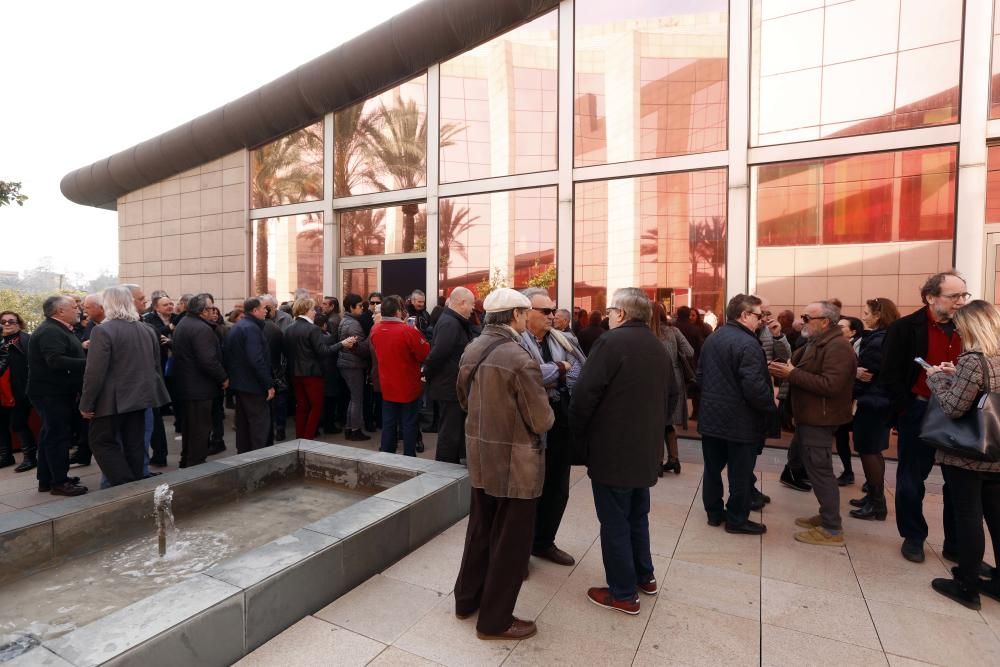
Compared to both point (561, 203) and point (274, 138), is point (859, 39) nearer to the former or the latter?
point (561, 203)

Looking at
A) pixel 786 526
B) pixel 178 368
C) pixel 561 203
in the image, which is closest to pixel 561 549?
pixel 786 526

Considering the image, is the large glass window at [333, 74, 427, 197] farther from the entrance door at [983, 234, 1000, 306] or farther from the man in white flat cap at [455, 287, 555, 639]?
the entrance door at [983, 234, 1000, 306]

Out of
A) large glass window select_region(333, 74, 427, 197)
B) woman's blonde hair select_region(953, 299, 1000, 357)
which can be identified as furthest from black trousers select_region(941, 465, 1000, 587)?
large glass window select_region(333, 74, 427, 197)

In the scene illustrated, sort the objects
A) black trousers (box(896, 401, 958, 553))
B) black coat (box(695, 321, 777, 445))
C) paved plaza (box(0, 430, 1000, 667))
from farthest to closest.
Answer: black coat (box(695, 321, 777, 445)) → black trousers (box(896, 401, 958, 553)) → paved plaza (box(0, 430, 1000, 667))

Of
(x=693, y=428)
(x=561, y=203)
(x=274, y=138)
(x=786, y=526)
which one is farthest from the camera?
(x=274, y=138)

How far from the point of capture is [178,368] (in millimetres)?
5715

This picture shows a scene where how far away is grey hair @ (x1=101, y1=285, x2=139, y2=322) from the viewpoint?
4.88 m

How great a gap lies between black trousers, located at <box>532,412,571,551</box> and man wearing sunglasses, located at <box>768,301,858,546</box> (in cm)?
199

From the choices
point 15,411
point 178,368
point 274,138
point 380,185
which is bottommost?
point 15,411

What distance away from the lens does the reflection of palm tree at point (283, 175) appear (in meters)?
12.2

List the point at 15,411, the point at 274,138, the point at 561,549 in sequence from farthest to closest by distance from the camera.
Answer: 1. the point at 274,138
2. the point at 15,411
3. the point at 561,549

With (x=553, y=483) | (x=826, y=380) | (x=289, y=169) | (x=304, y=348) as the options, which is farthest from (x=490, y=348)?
(x=289, y=169)

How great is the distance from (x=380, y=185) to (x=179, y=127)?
596cm

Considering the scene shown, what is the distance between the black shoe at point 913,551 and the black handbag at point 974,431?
110cm
